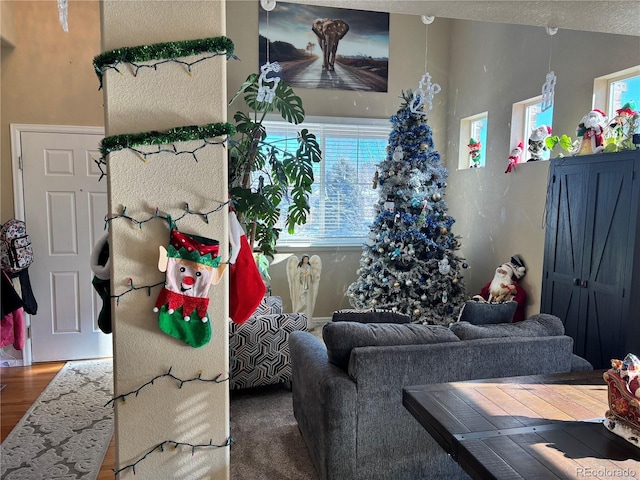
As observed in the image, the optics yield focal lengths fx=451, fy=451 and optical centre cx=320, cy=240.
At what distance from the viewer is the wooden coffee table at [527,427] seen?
1.35 m

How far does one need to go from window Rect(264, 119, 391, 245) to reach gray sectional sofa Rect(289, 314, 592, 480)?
3.16m

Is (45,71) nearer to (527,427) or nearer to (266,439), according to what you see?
(266,439)

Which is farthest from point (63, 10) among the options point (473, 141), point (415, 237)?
point (473, 141)

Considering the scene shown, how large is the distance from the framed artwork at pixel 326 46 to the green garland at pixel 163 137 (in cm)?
377

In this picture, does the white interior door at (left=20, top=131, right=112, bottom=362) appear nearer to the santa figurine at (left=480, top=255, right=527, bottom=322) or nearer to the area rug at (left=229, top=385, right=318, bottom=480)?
the area rug at (left=229, top=385, right=318, bottom=480)

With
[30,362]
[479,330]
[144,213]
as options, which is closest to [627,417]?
[479,330]

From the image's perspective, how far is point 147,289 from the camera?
1665 mm

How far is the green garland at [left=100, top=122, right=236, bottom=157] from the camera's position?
159cm

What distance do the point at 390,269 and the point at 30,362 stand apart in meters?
3.48

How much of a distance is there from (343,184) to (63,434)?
379cm

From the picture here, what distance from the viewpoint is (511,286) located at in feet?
14.1

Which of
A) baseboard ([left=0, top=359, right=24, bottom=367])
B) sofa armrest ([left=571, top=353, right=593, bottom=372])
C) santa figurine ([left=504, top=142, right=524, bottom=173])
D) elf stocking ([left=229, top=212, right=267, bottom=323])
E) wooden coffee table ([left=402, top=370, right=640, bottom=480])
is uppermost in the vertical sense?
santa figurine ([left=504, top=142, right=524, bottom=173])

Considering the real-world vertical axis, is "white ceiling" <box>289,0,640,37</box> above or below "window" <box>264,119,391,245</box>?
above

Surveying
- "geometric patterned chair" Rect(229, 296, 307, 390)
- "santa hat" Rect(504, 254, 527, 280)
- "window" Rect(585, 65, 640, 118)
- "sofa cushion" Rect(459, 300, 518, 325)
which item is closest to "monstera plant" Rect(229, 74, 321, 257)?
"geometric patterned chair" Rect(229, 296, 307, 390)
